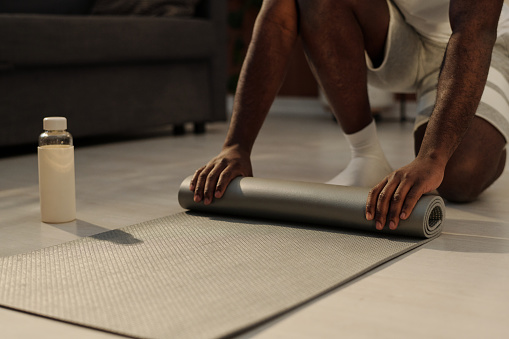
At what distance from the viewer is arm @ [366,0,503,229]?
1314 mm

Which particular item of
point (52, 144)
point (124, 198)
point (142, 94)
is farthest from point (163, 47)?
point (52, 144)

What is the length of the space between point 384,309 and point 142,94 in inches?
91.4

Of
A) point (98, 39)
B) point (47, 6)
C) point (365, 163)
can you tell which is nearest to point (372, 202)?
point (365, 163)

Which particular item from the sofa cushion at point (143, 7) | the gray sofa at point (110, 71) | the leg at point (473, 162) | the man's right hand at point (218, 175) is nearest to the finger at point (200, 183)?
the man's right hand at point (218, 175)

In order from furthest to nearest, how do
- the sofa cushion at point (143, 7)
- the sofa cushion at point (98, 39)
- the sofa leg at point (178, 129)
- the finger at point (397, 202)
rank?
the sofa leg at point (178, 129)
the sofa cushion at point (143, 7)
the sofa cushion at point (98, 39)
the finger at point (397, 202)

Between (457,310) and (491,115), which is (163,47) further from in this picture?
(457,310)

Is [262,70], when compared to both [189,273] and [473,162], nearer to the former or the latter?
[473,162]

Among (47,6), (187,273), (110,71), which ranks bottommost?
(187,273)

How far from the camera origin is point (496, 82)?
180 centimetres

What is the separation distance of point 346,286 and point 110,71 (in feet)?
7.00

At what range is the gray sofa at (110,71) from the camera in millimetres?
2617

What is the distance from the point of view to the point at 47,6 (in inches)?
128

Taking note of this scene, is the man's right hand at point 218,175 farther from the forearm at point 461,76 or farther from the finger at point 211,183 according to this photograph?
the forearm at point 461,76

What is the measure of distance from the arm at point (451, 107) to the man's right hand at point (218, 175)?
343 millimetres
